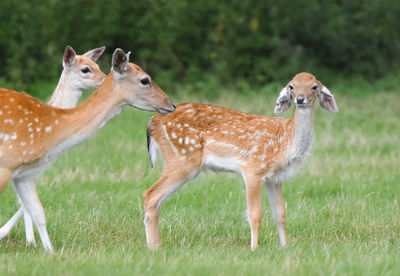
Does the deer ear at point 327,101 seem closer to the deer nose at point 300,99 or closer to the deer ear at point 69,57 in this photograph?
the deer nose at point 300,99

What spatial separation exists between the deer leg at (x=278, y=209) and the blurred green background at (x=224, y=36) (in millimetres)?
13538

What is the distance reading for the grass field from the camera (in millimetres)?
5043

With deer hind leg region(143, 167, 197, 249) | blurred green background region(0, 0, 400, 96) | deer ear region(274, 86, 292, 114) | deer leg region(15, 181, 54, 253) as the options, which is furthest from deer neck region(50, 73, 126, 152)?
blurred green background region(0, 0, 400, 96)

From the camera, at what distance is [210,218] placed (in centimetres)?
713

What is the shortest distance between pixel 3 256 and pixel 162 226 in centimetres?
184

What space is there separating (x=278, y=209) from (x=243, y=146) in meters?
0.61

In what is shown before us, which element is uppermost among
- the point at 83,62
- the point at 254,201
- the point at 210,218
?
the point at 83,62

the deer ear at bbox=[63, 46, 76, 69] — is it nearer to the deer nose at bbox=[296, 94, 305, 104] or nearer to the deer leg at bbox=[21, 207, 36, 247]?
the deer leg at bbox=[21, 207, 36, 247]

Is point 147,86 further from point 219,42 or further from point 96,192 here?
point 219,42

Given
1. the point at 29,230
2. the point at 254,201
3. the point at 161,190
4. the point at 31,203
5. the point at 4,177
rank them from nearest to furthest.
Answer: the point at 4,177 < the point at 31,203 < the point at 29,230 < the point at 254,201 < the point at 161,190

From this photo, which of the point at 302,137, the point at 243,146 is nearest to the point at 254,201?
the point at 243,146

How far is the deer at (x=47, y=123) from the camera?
5.64 m

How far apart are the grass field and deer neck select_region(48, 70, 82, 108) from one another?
0.99 meters

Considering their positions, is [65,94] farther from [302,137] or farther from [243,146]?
[302,137]
